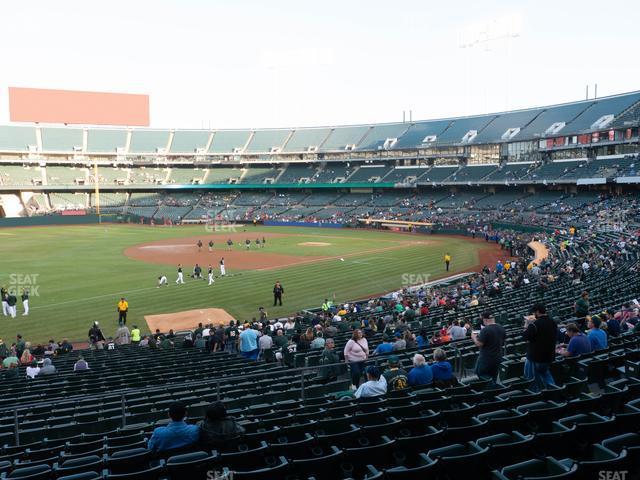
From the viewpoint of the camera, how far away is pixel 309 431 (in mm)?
6375

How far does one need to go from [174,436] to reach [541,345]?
5.46 meters

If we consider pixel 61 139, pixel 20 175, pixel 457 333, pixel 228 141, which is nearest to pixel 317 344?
pixel 457 333

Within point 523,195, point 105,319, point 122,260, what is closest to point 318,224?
point 523,195

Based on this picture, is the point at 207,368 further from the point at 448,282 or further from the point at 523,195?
the point at 523,195

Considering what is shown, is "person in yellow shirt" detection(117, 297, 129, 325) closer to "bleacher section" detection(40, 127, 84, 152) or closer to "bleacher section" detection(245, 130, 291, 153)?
"bleacher section" detection(245, 130, 291, 153)

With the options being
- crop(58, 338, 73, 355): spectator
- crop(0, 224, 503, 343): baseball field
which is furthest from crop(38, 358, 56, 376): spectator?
crop(0, 224, 503, 343): baseball field

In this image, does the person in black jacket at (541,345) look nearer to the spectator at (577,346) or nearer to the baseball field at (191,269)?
the spectator at (577,346)

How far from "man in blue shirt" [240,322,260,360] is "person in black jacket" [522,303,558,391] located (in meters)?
8.72

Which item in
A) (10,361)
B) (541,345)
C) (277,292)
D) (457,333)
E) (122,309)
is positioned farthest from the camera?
(277,292)

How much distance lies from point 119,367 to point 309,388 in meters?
6.76

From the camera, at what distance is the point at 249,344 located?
49.3ft

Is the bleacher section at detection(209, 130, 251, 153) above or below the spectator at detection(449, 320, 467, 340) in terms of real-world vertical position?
above

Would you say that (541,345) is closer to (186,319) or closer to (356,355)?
(356,355)

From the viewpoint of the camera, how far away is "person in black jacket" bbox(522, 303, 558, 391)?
7.86 m
